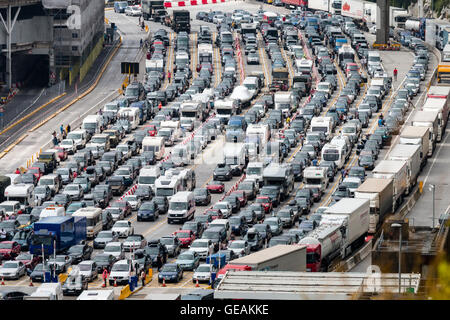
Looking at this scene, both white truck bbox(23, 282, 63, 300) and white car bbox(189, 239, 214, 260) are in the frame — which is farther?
white car bbox(189, 239, 214, 260)

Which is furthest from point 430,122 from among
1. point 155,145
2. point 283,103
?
point 155,145

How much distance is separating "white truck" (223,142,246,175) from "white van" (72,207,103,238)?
1640 cm

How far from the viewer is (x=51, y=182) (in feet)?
247

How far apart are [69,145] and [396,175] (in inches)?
992

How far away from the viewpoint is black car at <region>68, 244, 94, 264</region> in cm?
5833

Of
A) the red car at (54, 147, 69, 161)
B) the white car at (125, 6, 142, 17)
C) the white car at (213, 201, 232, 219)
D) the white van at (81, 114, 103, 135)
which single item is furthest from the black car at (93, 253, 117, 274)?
the white car at (125, 6, 142, 17)

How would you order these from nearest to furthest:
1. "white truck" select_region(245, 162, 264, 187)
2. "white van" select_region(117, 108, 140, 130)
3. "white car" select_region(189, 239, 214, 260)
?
"white car" select_region(189, 239, 214, 260) < "white truck" select_region(245, 162, 264, 187) < "white van" select_region(117, 108, 140, 130)

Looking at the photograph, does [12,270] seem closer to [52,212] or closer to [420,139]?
[52,212]

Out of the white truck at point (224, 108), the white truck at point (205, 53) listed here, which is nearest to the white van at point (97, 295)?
the white truck at point (224, 108)

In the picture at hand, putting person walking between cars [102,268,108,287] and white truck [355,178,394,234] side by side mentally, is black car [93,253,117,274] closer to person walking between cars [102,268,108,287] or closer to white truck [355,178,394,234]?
person walking between cars [102,268,108,287]

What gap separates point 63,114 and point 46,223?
1624 inches

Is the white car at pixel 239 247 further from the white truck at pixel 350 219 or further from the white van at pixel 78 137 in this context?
the white van at pixel 78 137

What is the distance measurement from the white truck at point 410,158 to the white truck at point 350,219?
11.8 meters
